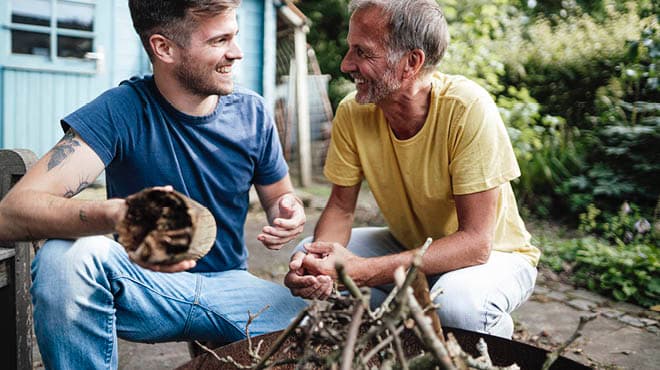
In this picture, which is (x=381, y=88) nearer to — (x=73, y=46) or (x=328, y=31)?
(x=73, y=46)

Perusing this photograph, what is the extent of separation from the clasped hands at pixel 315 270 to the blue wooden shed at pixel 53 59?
4.57 meters

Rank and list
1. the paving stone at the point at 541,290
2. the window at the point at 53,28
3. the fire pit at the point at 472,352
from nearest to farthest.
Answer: the fire pit at the point at 472,352, the paving stone at the point at 541,290, the window at the point at 53,28

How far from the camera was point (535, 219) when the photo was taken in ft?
18.9

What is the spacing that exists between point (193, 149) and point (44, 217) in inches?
24.4

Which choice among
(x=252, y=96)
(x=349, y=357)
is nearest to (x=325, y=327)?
(x=349, y=357)

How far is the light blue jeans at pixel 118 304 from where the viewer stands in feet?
5.26

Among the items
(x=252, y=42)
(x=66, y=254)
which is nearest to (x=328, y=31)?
(x=252, y=42)

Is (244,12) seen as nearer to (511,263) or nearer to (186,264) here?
(511,263)

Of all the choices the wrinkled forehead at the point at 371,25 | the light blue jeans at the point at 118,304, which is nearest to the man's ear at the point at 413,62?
the wrinkled forehead at the point at 371,25

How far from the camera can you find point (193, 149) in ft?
6.67

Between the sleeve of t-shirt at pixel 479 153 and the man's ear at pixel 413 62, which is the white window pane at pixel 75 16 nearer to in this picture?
the man's ear at pixel 413 62

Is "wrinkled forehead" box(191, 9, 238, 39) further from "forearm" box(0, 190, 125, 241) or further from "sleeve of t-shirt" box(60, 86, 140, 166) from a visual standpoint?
"forearm" box(0, 190, 125, 241)

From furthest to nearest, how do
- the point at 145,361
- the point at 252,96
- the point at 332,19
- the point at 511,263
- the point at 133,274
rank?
the point at 332,19 → the point at 145,361 → the point at 252,96 → the point at 511,263 → the point at 133,274

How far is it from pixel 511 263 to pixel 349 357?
4.57 ft
